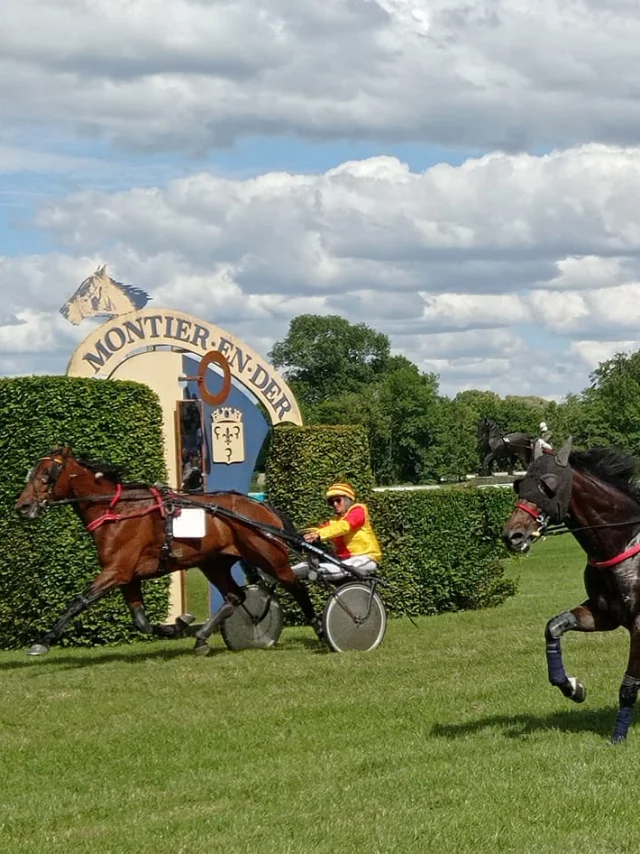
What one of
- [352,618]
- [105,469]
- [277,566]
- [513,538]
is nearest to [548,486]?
[513,538]

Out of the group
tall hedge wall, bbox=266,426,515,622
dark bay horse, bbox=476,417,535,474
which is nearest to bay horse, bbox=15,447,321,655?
dark bay horse, bbox=476,417,535,474

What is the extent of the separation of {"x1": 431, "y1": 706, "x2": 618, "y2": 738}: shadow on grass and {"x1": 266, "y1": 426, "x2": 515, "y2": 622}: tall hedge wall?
7.27m

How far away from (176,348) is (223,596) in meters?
5.05

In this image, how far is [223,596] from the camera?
13.5 metres

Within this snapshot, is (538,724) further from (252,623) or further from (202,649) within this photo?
(252,623)

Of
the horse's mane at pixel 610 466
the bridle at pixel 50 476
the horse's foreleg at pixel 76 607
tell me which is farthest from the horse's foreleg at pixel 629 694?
the bridle at pixel 50 476

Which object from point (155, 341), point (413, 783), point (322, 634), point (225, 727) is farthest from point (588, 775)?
point (155, 341)

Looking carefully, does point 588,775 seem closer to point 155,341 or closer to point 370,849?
point 370,849

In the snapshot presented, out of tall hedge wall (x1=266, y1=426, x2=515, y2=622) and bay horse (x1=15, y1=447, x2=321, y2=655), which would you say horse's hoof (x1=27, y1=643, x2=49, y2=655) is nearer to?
bay horse (x1=15, y1=447, x2=321, y2=655)

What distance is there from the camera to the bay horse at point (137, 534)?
12.7 metres

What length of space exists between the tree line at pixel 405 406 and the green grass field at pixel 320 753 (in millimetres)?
50483

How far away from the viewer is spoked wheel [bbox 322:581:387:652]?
12.8 meters

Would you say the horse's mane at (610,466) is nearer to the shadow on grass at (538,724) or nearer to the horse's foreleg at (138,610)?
the shadow on grass at (538,724)

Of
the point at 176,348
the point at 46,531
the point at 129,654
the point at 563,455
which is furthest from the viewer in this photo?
the point at 176,348
